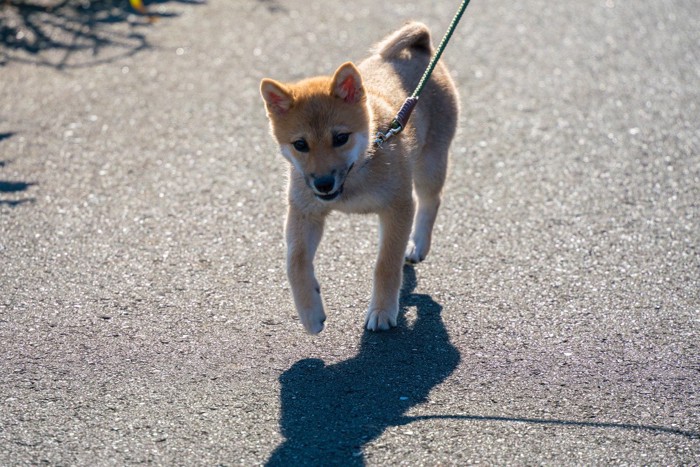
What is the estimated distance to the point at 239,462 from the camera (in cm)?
330

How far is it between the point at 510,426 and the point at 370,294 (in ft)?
3.90

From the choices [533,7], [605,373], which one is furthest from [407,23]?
[533,7]

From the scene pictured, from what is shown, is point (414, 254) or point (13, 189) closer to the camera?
point (414, 254)

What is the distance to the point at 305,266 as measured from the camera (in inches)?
163

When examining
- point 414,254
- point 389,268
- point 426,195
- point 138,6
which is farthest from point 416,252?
point 138,6

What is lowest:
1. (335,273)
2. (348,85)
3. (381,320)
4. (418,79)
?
(335,273)

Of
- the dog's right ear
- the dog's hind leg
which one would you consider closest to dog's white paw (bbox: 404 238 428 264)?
the dog's hind leg

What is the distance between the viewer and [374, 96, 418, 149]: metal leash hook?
13.8 feet

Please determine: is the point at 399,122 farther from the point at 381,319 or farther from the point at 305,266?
Result: the point at 381,319

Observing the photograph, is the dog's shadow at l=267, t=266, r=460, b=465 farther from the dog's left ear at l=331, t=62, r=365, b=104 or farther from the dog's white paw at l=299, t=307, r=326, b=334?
the dog's left ear at l=331, t=62, r=365, b=104

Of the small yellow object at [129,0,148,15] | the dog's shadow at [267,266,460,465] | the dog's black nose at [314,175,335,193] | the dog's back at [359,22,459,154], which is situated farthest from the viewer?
the small yellow object at [129,0,148,15]

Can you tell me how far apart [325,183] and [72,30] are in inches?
186

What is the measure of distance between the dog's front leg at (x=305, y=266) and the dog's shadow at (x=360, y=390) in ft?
0.66

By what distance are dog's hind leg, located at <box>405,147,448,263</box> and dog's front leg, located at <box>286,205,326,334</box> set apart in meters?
0.67
